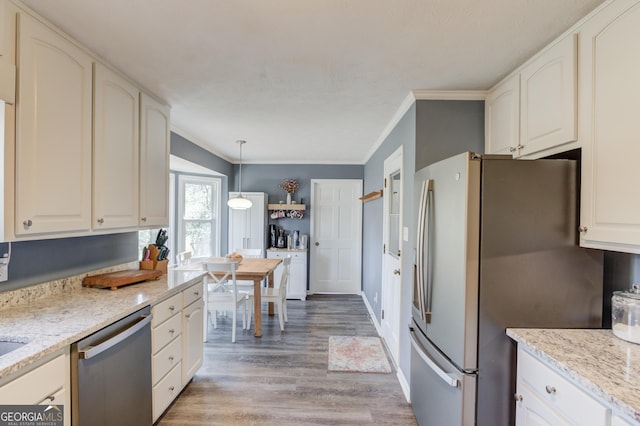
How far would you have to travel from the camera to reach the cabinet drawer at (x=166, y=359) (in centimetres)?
190

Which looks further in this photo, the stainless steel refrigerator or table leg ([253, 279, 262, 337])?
table leg ([253, 279, 262, 337])

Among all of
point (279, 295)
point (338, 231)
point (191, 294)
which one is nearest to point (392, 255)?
point (279, 295)

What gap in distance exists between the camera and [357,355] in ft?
9.93

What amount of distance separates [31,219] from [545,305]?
2.47m

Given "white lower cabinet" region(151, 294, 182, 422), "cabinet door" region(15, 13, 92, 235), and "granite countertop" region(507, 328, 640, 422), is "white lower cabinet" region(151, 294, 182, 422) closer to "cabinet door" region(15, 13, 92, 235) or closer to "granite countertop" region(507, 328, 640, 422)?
"cabinet door" region(15, 13, 92, 235)

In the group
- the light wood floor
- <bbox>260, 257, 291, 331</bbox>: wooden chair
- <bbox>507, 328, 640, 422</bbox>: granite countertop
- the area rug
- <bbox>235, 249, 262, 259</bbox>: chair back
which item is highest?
<bbox>507, 328, 640, 422</bbox>: granite countertop

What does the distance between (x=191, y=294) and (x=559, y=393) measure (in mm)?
2308

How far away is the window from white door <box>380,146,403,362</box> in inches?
113

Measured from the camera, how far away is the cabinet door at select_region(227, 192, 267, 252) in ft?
16.7

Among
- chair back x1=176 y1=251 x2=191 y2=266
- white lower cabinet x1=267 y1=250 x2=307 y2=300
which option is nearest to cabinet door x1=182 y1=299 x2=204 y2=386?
chair back x1=176 y1=251 x2=191 y2=266

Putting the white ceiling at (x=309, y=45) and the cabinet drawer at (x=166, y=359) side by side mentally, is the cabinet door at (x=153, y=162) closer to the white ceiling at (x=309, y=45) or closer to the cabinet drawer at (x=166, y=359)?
the white ceiling at (x=309, y=45)

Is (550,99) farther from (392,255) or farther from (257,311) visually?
(257,311)

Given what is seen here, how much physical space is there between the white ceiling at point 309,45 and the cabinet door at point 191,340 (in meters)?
1.74

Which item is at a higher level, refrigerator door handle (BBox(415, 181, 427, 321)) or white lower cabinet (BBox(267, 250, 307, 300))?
refrigerator door handle (BBox(415, 181, 427, 321))
